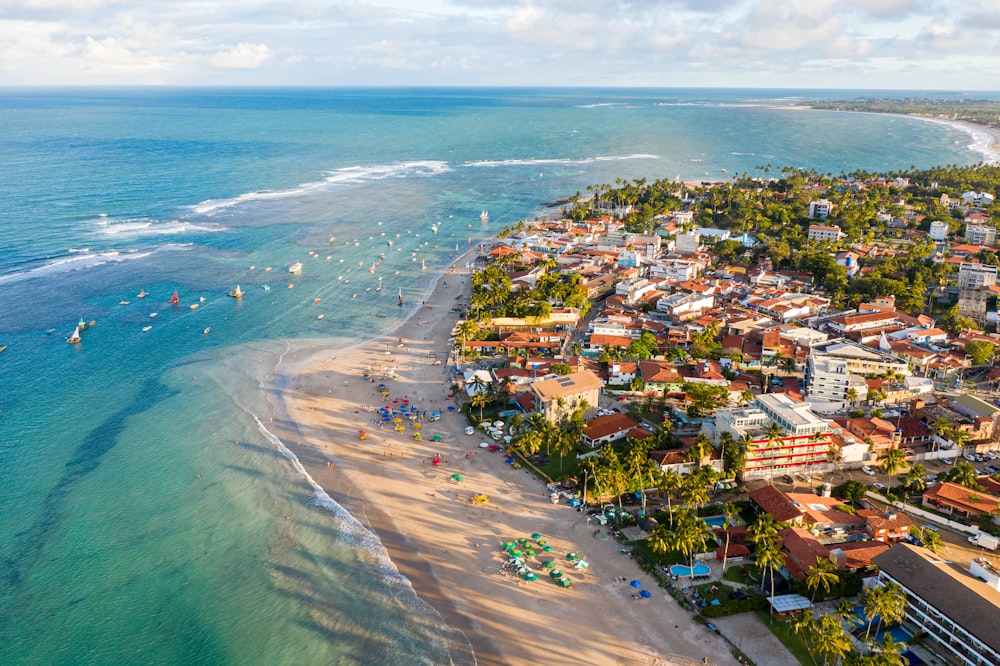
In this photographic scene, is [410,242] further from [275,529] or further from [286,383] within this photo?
[275,529]

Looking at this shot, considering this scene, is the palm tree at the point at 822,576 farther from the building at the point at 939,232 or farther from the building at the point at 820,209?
the building at the point at 820,209

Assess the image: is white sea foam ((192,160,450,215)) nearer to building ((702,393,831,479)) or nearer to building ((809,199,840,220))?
building ((809,199,840,220))

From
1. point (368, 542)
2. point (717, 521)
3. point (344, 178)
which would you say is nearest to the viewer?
point (368, 542)

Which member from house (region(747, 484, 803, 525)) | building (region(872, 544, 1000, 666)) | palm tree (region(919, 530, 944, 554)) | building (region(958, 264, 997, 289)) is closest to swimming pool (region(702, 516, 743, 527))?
house (region(747, 484, 803, 525))

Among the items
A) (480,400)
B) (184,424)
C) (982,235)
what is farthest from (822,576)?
(982,235)

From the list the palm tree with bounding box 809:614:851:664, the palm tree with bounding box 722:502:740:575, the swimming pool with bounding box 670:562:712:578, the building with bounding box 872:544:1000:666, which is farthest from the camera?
the palm tree with bounding box 722:502:740:575

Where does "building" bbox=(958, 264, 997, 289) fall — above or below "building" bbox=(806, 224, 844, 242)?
below

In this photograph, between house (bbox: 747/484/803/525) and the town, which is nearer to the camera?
the town

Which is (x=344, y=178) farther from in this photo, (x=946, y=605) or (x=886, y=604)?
(x=946, y=605)
